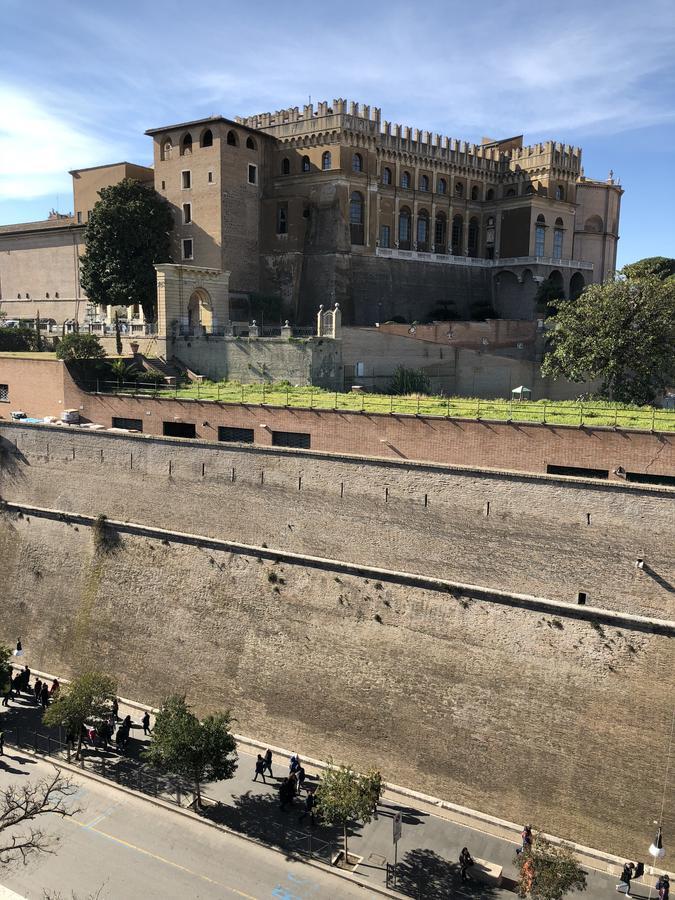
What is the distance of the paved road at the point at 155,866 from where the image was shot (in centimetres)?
1469

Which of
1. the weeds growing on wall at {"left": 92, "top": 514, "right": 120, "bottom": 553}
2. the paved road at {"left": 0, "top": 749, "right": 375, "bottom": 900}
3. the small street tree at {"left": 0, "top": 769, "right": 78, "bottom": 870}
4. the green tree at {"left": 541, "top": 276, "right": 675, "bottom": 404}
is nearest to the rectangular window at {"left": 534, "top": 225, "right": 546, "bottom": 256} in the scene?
the green tree at {"left": 541, "top": 276, "right": 675, "bottom": 404}

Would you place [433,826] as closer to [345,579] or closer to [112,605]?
[345,579]

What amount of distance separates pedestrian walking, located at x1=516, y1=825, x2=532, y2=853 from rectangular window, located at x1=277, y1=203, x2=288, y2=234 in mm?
35726

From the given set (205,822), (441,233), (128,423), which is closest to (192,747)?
(205,822)

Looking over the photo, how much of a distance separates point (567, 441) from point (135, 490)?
14571 millimetres

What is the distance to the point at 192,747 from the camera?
16578 mm

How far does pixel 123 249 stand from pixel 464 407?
86.7ft

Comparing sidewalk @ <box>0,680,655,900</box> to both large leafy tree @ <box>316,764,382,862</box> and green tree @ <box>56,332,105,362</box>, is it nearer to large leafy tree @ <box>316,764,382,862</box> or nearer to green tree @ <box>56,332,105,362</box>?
large leafy tree @ <box>316,764,382,862</box>

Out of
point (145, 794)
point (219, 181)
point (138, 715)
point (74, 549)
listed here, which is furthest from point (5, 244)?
point (145, 794)

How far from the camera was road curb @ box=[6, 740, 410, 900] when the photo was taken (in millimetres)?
14922

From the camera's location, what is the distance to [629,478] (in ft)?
62.0

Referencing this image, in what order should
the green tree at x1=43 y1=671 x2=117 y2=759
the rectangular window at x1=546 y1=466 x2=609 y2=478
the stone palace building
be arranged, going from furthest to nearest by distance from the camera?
the stone palace building, the rectangular window at x1=546 y1=466 x2=609 y2=478, the green tree at x1=43 y1=671 x2=117 y2=759

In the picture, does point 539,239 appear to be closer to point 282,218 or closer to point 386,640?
point 282,218

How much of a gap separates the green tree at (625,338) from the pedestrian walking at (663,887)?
16.9 meters
